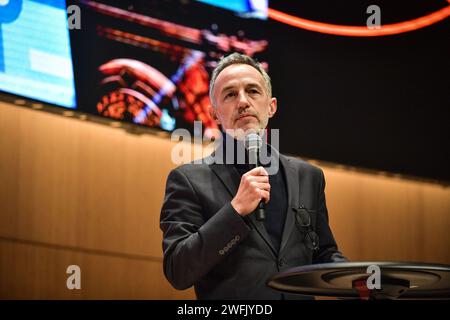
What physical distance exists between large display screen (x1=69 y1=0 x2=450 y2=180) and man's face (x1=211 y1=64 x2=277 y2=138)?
2.52m

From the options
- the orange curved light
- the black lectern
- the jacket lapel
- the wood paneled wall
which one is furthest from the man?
the orange curved light

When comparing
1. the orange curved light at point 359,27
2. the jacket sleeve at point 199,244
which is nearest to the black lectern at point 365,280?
the jacket sleeve at point 199,244

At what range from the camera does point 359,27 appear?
20.2 feet

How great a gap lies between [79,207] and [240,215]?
306cm

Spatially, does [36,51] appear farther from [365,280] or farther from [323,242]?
[365,280]

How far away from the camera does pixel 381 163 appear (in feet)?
19.8

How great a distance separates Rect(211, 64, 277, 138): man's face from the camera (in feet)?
7.68

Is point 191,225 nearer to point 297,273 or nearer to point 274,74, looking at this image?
point 297,273

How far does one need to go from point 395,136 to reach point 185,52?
78.1 inches

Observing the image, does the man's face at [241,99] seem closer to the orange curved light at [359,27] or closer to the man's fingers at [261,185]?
the man's fingers at [261,185]

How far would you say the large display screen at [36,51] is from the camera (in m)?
4.53

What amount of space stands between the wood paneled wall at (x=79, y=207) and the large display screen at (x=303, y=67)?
313mm

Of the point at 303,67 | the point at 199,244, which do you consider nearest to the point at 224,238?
the point at 199,244
